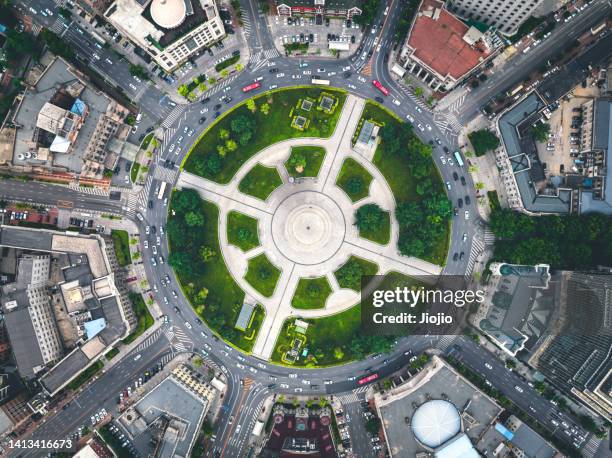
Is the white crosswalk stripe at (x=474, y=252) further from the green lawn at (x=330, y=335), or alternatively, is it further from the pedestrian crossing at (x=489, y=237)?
the green lawn at (x=330, y=335)

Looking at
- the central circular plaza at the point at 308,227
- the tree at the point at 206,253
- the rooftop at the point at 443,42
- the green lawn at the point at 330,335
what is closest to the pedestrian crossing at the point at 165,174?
the tree at the point at 206,253

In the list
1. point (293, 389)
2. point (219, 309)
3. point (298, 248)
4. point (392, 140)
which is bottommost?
point (293, 389)

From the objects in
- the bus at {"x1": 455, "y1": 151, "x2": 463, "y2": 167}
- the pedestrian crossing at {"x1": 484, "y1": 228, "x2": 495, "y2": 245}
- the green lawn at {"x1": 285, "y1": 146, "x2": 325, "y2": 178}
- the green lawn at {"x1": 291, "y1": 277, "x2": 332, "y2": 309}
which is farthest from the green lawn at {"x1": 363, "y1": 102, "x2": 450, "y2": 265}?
the green lawn at {"x1": 291, "y1": 277, "x2": 332, "y2": 309}

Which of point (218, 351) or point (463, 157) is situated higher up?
point (463, 157)

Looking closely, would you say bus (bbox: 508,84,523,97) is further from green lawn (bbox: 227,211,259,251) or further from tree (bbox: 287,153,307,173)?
green lawn (bbox: 227,211,259,251)

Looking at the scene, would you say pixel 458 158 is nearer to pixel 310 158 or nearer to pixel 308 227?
pixel 310 158

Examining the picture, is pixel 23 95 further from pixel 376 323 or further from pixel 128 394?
pixel 376 323

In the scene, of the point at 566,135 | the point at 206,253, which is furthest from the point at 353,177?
the point at 566,135

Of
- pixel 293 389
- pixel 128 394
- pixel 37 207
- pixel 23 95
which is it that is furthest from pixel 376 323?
pixel 23 95
